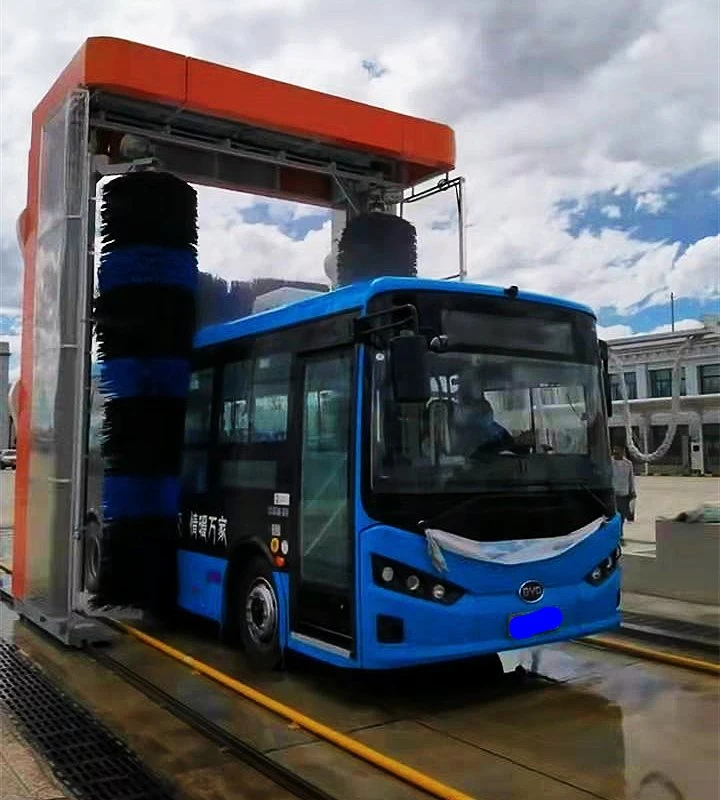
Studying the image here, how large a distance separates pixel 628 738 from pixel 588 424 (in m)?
2.11

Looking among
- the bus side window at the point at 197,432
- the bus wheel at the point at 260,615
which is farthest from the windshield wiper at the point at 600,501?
the bus side window at the point at 197,432

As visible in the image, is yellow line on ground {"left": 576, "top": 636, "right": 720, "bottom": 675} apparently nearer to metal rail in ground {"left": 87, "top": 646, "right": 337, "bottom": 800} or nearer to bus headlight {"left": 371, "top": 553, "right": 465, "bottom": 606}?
bus headlight {"left": 371, "top": 553, "right": 465, "bottom": 606}

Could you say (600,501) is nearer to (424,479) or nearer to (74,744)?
(424,479)

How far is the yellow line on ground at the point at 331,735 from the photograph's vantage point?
4109 mm

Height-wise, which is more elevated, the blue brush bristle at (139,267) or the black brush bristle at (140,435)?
the blue brush bristle at (139,267)

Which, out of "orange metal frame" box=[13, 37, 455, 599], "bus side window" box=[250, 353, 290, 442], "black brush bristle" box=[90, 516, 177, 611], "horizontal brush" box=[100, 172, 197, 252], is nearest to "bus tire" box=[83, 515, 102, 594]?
"black brush bristle" box=[90, 516, 177, 611]

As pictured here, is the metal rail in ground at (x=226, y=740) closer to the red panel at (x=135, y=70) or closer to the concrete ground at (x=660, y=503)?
the red panel at (x=135, y=70)

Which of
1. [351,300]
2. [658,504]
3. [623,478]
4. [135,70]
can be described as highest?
[135,70]

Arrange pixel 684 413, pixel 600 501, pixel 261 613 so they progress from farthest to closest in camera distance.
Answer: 1. pixel 684 413
2. pixel 261 613
3. pixel 600 501

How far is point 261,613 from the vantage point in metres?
6.27

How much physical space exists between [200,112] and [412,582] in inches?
194

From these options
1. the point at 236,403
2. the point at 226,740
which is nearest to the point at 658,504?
the point at 236,403

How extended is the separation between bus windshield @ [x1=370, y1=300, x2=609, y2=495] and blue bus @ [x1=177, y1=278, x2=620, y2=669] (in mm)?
11

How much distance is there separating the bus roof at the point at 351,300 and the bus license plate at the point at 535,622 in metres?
2.11
